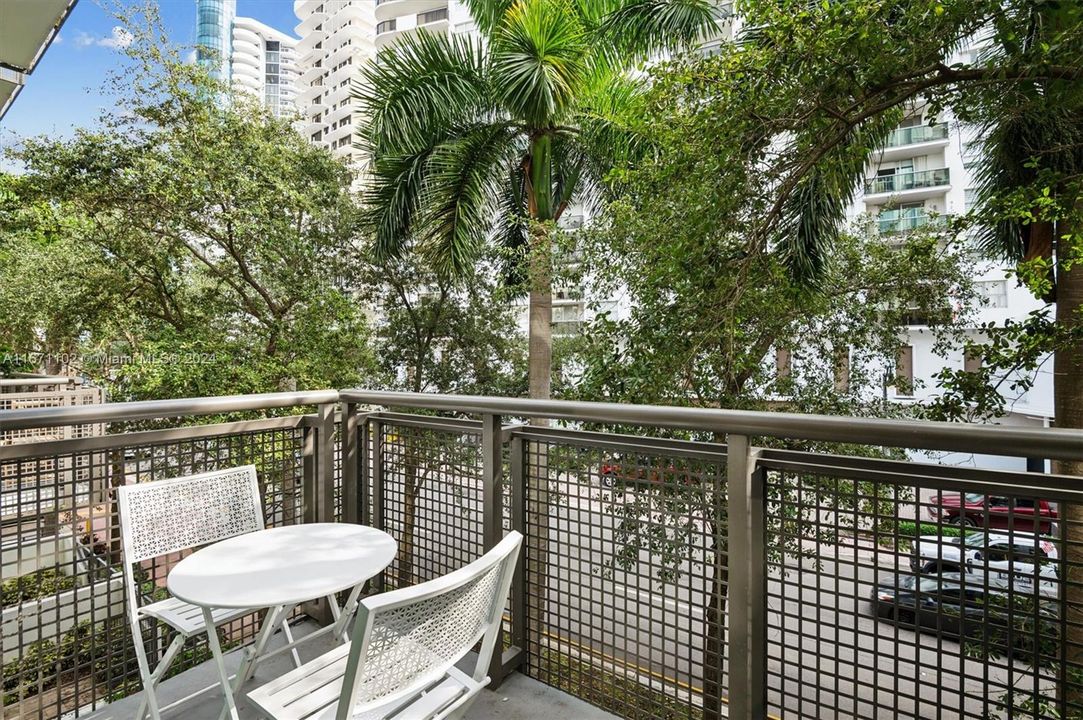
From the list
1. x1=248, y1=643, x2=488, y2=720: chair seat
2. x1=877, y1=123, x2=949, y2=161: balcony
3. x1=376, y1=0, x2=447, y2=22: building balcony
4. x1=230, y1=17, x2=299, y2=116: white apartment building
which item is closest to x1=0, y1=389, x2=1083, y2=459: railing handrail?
x1=248, y1=643, x2=488, y2=720: chair seat

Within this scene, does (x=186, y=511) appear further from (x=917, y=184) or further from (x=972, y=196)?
(x=917, y=184)

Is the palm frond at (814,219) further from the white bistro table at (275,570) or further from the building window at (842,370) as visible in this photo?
the white bistro table at (275,570)

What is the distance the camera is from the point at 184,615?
195 cm

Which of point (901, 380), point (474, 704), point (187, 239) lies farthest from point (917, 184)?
point (474, 704)

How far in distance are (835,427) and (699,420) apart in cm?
35

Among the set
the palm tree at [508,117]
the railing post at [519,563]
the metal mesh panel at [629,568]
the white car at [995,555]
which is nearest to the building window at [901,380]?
the palm tree at [508,117]

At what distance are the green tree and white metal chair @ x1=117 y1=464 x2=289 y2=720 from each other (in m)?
6.14

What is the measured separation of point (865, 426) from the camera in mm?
1375

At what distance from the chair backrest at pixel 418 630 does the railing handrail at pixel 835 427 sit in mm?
637

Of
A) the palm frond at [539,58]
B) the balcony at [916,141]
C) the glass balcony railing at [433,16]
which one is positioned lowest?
the palm frond at [539,58]

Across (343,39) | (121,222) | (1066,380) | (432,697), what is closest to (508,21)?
(121,222)

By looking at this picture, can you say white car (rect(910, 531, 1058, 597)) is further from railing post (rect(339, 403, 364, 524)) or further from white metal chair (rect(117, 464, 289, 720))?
railing post (rect(339, 403, 364, 524))

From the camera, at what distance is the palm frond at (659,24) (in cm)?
652

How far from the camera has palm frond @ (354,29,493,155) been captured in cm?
738
